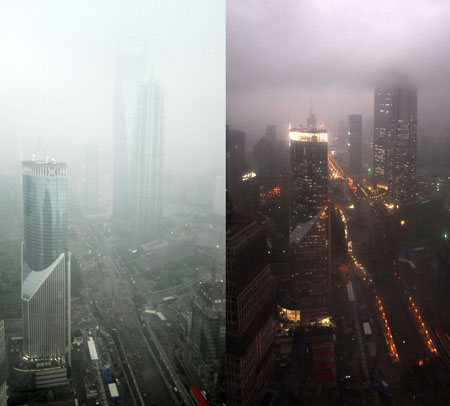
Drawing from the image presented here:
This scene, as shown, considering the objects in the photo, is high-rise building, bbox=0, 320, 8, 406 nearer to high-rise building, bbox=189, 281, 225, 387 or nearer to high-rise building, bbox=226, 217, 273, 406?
high-rise building, bbox=189, 281, 225, 387

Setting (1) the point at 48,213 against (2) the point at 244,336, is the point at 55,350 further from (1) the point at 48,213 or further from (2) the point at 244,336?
(2) the point at 244,336

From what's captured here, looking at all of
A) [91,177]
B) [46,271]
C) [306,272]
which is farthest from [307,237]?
[46,271]

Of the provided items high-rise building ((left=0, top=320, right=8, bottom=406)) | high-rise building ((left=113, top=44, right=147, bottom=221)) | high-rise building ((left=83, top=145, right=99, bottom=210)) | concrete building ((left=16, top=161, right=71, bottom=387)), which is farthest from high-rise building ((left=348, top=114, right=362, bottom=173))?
high-rise building ((left=0, top=320, right=8, bottom=406))

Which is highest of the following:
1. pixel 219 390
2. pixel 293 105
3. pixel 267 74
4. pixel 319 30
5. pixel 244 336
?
pixel 319 30

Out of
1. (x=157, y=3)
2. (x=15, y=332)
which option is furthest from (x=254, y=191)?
(x=15, y=332)

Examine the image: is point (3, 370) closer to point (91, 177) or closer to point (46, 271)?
point (46, 271)

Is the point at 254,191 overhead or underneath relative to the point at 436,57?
underneath
